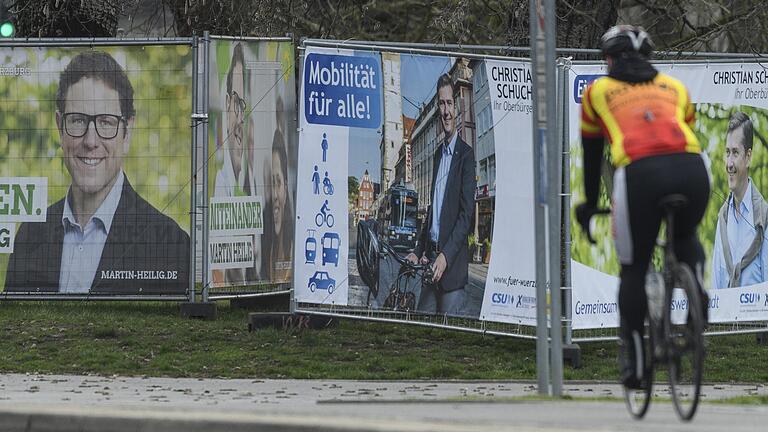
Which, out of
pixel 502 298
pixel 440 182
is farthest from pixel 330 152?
pixel 502 298

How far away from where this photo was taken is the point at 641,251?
21.3 feet

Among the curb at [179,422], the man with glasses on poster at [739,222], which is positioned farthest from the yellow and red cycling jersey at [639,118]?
the man with glasses on poster at [739,222]

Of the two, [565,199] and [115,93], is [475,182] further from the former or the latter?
[115,93]

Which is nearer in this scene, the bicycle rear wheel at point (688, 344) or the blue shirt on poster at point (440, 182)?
the bicycle rear wheel at point (688, 344)

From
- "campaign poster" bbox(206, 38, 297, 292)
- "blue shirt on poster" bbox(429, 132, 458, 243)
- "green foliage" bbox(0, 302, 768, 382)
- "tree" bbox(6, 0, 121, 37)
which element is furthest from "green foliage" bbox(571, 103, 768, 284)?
"tree" bbox(6, 0, 121, 37)

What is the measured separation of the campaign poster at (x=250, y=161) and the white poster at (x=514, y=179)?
2.60 metres

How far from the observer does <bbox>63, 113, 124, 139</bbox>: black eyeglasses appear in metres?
14.0

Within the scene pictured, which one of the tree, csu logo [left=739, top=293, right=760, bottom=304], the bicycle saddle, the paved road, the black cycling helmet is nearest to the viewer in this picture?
the paved road

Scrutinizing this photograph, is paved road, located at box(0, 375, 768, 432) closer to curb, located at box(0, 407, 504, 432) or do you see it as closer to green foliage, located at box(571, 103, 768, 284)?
curb, located at box(0, 407, 504, 432)

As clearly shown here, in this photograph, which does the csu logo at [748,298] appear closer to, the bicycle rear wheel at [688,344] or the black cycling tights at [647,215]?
the bicycle rear wheel at [688,344]

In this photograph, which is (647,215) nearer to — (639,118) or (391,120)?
(639,118)

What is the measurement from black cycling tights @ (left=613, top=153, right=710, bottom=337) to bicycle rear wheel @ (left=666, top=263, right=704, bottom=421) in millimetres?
100

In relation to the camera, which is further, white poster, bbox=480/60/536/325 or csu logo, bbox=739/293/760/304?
csu logo, bbox=739/293/760/304

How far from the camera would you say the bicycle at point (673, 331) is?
6188mm
